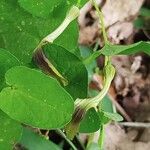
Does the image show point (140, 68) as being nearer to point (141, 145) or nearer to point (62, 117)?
point (141, 145)

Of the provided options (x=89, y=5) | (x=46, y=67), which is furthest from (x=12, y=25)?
(x=89, y=5)

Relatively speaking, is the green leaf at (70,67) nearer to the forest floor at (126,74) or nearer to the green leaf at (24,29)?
the green leaf at (24,29)

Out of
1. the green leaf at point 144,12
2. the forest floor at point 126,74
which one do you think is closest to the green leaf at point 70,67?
the forest floor at point 126,74

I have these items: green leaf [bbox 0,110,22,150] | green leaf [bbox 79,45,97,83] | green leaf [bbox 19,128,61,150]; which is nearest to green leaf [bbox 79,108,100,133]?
green leaf [bbox 0,110,22,150]

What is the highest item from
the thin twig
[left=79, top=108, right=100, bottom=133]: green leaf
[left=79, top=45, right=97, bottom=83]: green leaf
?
[left=79, top=108, right=100, bottom=133]: green leaf

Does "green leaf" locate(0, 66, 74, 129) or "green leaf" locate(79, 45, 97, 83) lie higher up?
"green leaf" locate(0, 66, 74, 129)

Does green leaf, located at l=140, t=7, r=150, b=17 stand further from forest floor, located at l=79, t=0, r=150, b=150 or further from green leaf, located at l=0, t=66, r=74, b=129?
green leaf, located at l=0, t=66, r=74, b=129
